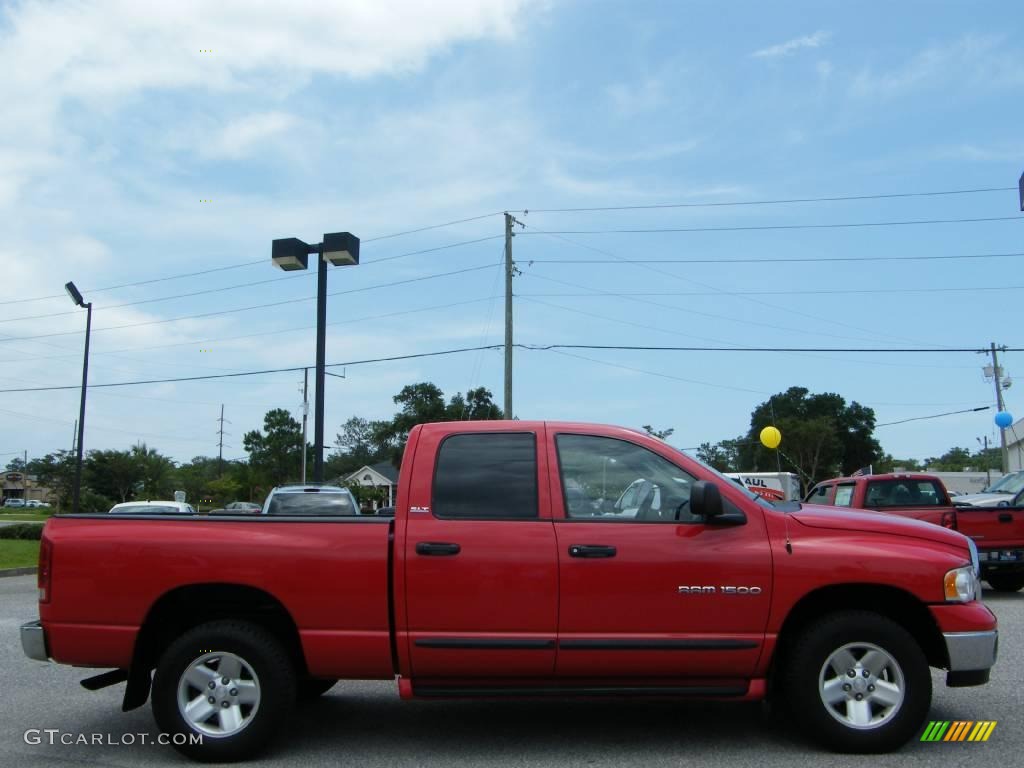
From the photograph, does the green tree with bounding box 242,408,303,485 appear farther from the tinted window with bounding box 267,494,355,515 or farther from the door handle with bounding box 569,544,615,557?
the door handle with bounding box 569,544,615,557

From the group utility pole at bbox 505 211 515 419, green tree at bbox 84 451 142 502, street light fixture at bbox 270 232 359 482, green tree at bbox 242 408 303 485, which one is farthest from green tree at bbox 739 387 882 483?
street light fixture at bbox 270 232 359 482

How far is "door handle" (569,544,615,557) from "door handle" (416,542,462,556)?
632 mm

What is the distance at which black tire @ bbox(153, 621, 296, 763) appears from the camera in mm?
5309

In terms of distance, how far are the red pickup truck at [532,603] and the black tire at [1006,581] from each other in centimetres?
1022

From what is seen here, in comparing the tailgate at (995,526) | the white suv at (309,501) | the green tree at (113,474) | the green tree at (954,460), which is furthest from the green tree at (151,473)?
the green tree at (954,460)

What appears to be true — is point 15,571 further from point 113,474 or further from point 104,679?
point 113,474

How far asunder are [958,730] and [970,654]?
830 mm

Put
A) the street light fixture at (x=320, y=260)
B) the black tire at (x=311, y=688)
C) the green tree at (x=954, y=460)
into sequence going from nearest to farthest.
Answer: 1. the black tire at (x=311, y=688)
2. the street light fixture at (x=320, y=260)
3. the green tree at (x=954, y=460)

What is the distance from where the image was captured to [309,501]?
50.8 feet

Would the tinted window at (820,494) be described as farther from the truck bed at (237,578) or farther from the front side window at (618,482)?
the truck bed at (237,578)

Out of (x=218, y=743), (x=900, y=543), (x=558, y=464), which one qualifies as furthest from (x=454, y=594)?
(x=900, y=543)

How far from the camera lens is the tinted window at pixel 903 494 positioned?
548 inches

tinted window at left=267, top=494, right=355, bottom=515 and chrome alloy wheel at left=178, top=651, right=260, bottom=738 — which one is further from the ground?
tinted window at left=267, top=494, right=355, bottom=515

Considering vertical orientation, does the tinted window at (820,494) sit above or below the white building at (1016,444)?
below
